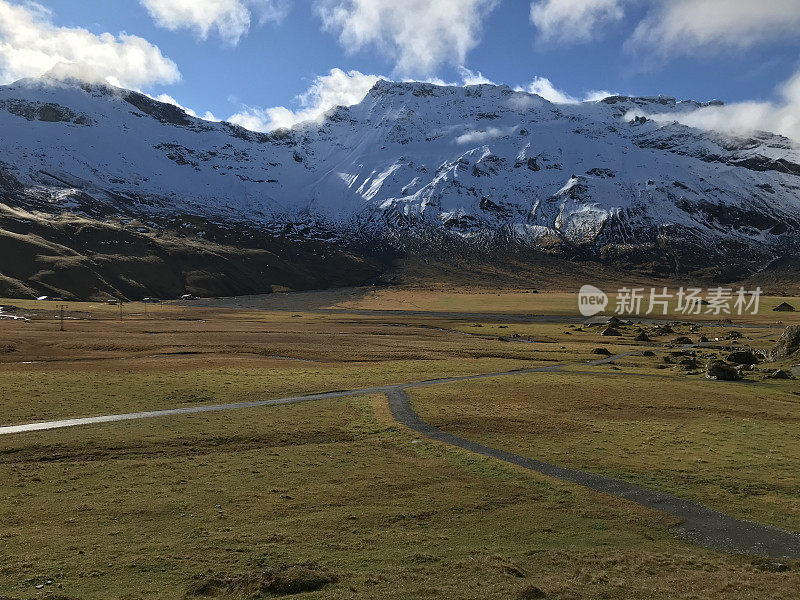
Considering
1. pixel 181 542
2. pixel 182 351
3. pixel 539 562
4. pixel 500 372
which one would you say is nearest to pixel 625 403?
pixel 500 372

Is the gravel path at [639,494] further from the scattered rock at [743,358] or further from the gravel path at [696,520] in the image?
the scattered rock at [743,358]

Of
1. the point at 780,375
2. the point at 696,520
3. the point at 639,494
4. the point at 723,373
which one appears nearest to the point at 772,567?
the point at 696,520

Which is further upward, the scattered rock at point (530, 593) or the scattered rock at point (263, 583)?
the scattered rock at point (530, 593)

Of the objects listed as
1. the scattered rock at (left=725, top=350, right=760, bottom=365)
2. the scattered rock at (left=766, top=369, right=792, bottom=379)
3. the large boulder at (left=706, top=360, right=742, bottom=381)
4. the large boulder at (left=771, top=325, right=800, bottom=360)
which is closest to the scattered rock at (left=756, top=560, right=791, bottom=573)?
the large boulder at (left=706, top=360, right=742, bottom=381)

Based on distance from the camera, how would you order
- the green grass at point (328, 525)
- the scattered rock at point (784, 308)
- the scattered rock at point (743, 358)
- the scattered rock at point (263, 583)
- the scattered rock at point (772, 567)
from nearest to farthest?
the scattered rock at point (263, 583) → the green grass at point (328, 525) → the scattered rock at point (772, 567) → the scattered rock at point (743, 358) → the scattered rock at point (784, 308)

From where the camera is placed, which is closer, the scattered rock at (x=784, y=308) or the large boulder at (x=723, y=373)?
the large boulder at (x=723, y=373)

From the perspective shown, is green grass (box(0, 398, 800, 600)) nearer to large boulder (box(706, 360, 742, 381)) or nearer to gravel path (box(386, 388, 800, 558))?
gravel path (box(386, 388, 800, 558))

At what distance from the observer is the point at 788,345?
79.8 m

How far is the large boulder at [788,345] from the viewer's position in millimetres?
78312

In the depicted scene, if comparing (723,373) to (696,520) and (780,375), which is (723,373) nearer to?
(780,375)

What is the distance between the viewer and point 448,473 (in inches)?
1155

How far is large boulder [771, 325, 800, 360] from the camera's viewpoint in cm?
7831

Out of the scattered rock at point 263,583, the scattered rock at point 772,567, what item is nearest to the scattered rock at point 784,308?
the scattered rock at point 772,567

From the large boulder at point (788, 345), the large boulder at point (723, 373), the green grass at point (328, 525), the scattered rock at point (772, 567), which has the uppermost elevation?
the large boulder at point (788, 345)
